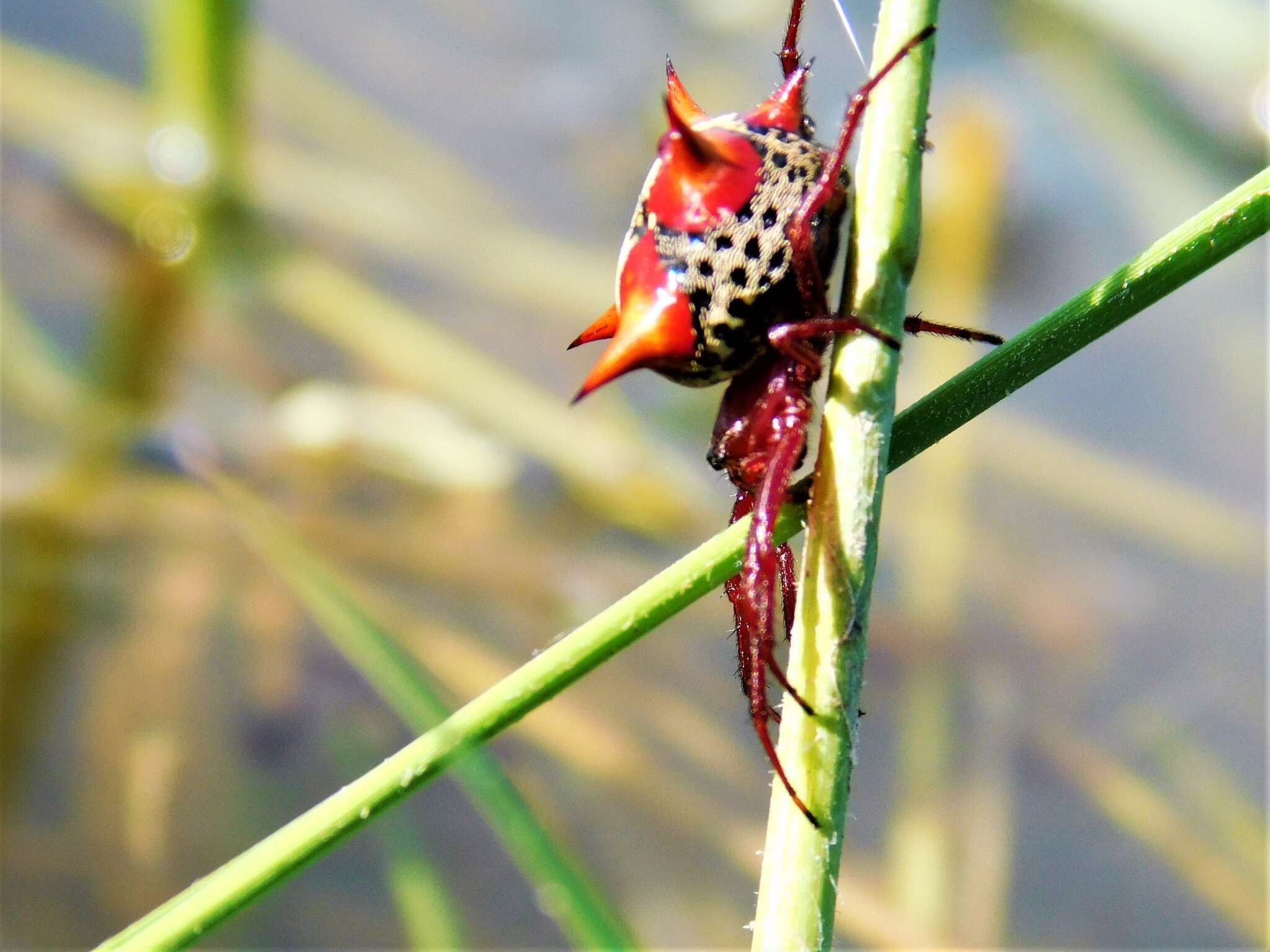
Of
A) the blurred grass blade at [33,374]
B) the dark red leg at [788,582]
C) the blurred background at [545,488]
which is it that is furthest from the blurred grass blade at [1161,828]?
the blurred grass blade at [33,374]

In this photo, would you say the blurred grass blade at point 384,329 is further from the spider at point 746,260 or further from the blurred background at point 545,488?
the spider at point 746,260

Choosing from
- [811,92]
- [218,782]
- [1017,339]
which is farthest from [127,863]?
[811,92]

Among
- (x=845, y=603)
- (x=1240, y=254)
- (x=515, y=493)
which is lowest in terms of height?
(x=845, y=603)

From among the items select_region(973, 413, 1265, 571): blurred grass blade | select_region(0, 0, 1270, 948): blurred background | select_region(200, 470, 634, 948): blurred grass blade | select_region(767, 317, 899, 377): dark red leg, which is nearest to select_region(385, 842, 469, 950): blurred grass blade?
select_region(0, 0, 1270, 948): blurred background

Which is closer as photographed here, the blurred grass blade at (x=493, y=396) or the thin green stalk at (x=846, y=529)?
the thin green stalk at (x=846, y=529)

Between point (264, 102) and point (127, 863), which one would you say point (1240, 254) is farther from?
point (127, 863)

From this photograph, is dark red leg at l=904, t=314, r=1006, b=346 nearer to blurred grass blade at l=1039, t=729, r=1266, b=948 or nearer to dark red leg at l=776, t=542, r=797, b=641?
dark red leg at l=776, t=542, r=797, b=641
